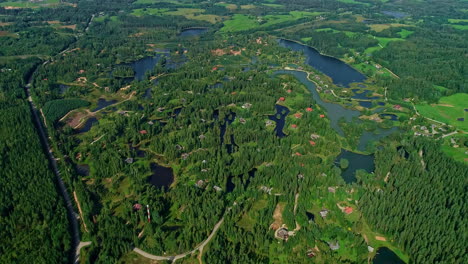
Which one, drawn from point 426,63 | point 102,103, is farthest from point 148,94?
point 426,63

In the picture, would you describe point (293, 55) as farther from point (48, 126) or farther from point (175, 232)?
point (175, 232)

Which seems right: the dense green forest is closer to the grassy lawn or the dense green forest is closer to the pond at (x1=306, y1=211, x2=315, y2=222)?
the pond at (x1=306, y1=211, x2=315, y2=222)

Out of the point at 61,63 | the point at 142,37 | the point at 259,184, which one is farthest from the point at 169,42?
the point at 259,184

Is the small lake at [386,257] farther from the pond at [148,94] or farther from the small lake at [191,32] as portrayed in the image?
the small lake at [191,32]

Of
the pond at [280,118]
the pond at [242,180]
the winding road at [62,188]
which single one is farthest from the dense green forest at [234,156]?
the winding road at [62,188]

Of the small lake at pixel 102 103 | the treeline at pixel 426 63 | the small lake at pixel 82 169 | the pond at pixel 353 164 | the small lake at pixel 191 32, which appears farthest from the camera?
the small lake at pixel 191 32

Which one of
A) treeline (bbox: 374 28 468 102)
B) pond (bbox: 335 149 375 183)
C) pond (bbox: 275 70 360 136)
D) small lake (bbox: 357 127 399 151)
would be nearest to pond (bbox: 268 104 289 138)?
pond (bbox: 275 70 360 136)

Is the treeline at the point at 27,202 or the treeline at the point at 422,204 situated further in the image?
the treeline at the point at 422,204

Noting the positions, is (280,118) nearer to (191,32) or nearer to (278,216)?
(278,216)
